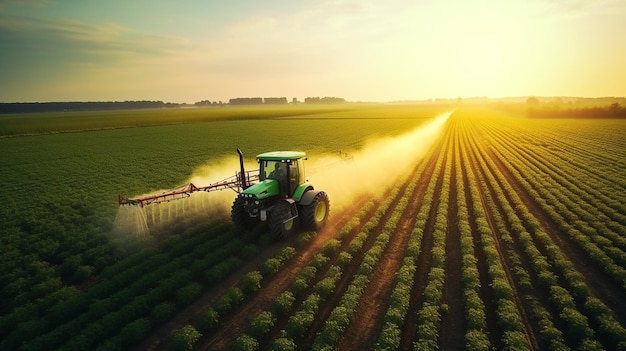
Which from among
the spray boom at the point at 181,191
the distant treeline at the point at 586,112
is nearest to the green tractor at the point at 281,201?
the spray boom at the point at 181,191

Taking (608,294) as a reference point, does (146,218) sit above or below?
above

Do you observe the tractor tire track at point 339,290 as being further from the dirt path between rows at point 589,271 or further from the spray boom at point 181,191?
the dirt path between rows at point 589,271

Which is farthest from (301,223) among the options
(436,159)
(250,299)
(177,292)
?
(436,159)

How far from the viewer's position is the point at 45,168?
3038 cm

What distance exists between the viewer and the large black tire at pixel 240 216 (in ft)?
44.3

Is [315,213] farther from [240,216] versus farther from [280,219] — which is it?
[240,216]

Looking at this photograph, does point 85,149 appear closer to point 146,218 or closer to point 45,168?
point 45,168

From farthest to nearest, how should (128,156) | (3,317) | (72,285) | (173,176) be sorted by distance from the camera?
Result: (128,156), (173,176), (72,285), (3,317)

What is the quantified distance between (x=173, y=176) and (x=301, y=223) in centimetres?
1572

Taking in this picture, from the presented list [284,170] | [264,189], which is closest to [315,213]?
[284,170]

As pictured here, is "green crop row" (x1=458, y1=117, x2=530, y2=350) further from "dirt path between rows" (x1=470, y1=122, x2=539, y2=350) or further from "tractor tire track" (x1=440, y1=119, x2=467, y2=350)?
"tractor tire track" (x1=440, y1=119, x2=467, y2=350)

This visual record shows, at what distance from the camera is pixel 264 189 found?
1264 centimetres

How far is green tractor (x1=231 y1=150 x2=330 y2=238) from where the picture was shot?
41.2 ft

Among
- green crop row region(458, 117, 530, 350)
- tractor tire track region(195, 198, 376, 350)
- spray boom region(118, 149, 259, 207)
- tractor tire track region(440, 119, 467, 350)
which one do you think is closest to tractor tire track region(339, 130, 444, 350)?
tractor tire track region(440, 119, 467, 350)
